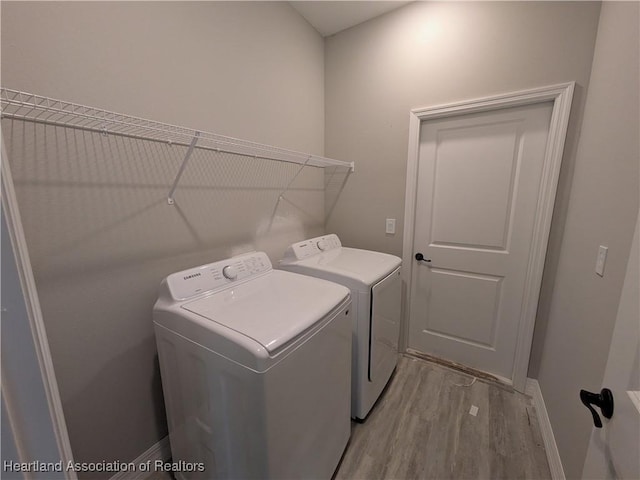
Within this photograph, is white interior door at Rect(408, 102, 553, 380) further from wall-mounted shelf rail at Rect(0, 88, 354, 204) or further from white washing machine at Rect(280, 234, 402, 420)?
wall-mounted shelf rail at Rect(0, 88, 354, 204)

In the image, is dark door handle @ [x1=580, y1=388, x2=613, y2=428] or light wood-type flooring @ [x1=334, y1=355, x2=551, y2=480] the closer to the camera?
dark door handle @ [x1=580, y1=388, x2=613, y2=428]

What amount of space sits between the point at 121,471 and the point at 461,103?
292 cm

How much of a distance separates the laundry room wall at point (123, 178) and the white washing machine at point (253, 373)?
0.22m

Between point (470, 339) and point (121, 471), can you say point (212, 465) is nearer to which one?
point (121, 471)

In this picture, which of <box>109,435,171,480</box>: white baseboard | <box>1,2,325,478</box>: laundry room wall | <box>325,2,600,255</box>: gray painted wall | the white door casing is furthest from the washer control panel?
the white door casing

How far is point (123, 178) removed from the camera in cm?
116

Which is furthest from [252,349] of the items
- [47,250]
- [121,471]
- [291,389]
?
[121,471]

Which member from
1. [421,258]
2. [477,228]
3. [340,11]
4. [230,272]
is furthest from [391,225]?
[340,11]

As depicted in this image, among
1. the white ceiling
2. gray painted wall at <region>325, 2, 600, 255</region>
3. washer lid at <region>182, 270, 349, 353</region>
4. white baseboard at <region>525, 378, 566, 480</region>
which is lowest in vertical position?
white baseboard at <region>525, 378, 566, 480</region>

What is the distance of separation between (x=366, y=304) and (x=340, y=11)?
2195mm

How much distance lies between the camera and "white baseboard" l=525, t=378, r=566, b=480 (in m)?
1.33

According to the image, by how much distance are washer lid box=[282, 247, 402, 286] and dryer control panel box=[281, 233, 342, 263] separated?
0.16ft

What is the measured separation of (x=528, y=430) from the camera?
1.62m

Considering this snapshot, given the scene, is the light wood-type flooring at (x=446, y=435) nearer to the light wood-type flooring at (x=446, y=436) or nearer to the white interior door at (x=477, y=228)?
the light wood-type flooring at (x=446, y=436)
